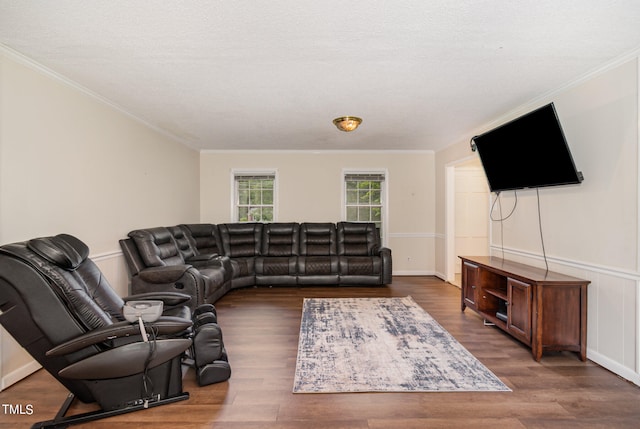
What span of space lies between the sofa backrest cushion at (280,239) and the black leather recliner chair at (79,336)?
354 centimetres

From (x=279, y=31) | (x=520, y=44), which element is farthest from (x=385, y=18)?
(x=520, y=44)

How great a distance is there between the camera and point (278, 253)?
229 inches

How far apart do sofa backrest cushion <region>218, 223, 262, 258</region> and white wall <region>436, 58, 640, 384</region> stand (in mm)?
4241

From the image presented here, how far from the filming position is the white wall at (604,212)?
8.05 feet

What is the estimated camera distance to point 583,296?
2.72 meters

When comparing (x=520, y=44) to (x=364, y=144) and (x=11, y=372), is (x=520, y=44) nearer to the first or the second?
(x=364, y=144)

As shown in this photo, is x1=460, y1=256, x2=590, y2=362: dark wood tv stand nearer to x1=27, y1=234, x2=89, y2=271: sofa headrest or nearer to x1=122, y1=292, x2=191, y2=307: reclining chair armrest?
x1=122, y1=292, x2=191, y2=307: reclining chair armrest

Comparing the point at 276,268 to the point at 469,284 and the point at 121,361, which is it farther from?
the point at 121,361

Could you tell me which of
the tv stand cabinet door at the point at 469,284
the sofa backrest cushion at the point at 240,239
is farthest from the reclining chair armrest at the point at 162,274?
the tv stand cabinet door at the point at 469,284

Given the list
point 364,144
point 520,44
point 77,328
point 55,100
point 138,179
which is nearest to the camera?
point 77,328

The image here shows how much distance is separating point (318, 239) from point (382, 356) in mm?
3278

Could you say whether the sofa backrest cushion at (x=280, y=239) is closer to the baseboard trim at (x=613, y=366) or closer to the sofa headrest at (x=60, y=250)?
the sofa headrest at (x=60, y=250)

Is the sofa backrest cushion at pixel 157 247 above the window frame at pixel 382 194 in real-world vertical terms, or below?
below

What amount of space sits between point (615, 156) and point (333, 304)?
3267 millimetres
